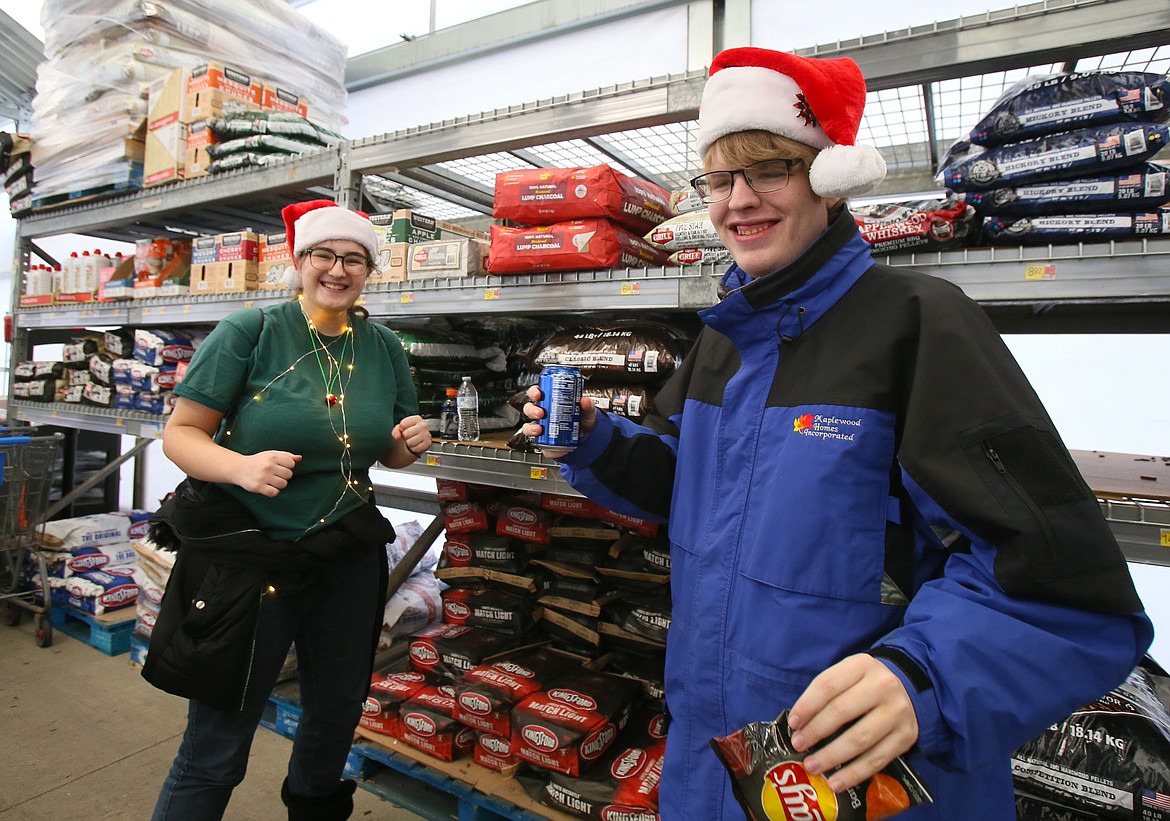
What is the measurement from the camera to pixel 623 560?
2.17m

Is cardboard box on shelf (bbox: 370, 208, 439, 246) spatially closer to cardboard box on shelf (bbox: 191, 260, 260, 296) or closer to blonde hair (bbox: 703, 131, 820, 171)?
cardboard box on shelf (bbox: 191, 260, 260, 296)

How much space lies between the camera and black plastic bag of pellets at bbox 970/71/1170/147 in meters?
1.25

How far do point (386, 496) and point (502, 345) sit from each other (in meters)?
1.25

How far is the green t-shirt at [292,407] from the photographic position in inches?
59.4

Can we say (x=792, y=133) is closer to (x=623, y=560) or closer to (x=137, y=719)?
(x=623, y=560)

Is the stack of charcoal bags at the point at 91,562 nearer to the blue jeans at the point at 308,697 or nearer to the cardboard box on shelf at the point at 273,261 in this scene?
the cardboard box on shelf at the point at 273,261

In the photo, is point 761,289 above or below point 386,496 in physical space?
above

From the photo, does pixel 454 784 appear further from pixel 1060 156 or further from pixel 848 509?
pixel 1060 156

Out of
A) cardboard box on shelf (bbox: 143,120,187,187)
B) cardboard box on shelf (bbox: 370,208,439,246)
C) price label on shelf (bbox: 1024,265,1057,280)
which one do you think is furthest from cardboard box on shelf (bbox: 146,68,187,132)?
price label on shelf (bbox: 1024,265,1057,280)

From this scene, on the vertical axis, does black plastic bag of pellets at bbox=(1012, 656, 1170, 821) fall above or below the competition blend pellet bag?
below

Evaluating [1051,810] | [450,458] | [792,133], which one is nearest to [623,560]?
[450,458]

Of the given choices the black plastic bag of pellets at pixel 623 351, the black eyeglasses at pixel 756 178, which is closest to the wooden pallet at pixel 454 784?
the black plastic bag of pellets at pixel 623 351

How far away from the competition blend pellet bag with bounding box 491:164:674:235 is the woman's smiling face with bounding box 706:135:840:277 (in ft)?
2.97

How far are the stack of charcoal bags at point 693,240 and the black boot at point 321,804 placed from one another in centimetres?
185
